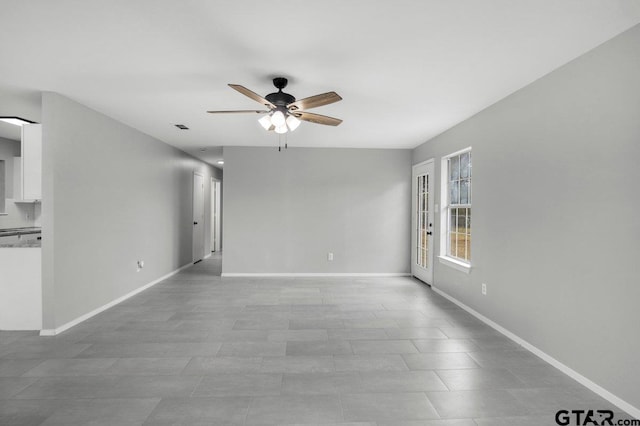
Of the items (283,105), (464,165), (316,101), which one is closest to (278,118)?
(283,105)

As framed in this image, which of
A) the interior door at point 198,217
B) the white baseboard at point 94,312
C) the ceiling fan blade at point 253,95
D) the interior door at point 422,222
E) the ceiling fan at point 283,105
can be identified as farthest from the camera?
the interior door at point 198,217

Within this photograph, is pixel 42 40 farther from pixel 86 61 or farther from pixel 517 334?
pixel 517 334

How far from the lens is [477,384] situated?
7.74 feet

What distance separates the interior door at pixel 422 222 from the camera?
17.6 ft

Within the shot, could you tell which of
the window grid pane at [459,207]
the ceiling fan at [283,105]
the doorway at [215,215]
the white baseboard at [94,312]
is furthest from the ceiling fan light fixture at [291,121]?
the doorway at [215,215]

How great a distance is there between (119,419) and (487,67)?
3582 millimetres

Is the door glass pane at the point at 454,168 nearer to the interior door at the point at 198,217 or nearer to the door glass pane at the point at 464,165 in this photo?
the door glass pane at the point at 464,165

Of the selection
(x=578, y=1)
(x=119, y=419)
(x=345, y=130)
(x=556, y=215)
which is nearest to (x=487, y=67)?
(x=578, y=1)

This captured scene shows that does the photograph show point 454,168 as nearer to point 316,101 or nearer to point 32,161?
point 316,101

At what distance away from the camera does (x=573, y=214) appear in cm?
249

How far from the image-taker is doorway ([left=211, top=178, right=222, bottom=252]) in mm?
8961

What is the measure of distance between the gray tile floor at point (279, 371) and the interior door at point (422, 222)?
1.52 metres

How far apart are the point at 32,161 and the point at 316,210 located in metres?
4.02

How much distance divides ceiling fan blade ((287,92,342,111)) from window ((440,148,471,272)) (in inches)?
93.5
